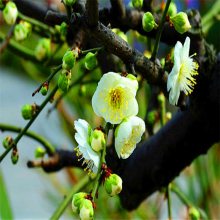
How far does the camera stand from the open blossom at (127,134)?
0.45 m

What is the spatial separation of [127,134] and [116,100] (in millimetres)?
38

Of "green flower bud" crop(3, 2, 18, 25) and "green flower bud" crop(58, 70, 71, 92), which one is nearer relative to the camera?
"green flower bud" crop(58, 70, 71, 92)

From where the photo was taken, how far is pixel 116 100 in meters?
0.48

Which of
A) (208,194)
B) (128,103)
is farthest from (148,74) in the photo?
→ (208,194)

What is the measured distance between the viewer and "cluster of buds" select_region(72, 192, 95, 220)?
0.44 metres

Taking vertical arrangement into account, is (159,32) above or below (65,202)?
above

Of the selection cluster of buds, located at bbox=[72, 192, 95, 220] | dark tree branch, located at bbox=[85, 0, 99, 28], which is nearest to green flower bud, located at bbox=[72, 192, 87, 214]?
cluster of buds, located at bbox=[72, 192, 95, 220]

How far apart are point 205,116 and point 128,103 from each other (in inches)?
6.8

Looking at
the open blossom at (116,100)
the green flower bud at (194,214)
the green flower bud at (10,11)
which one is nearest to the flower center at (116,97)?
the open blossom at (116,100)

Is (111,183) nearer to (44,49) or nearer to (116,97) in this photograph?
(116,97)

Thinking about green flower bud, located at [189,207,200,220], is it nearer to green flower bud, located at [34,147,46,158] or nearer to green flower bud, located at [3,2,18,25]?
green flower bud, located at [34,147,46,158]

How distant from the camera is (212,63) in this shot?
2.03ft

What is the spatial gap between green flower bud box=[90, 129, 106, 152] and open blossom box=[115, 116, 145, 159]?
0.04 feet

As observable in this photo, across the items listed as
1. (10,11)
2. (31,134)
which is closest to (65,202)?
(31,134)
